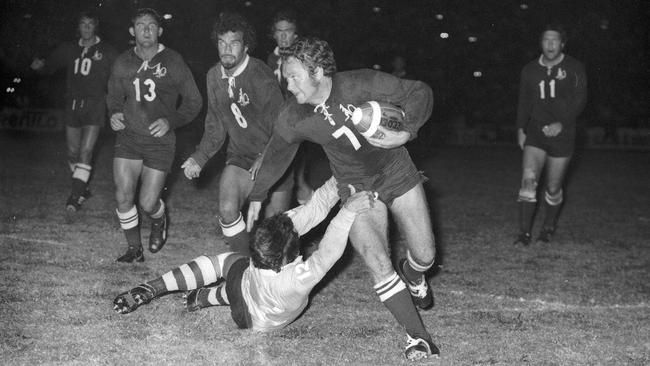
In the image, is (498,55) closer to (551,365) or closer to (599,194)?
(599,194)

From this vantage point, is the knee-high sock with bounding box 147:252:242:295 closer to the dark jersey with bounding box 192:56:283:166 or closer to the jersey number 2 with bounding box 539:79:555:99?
the dark jersey with bounding box 192:56:283:166

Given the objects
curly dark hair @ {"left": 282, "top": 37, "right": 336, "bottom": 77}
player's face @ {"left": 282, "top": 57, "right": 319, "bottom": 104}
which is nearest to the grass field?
player's face @ {"left": 282, "top": 57, "right": 319, "bottom": 104}

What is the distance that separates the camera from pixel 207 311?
5.48 m

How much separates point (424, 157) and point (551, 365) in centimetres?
1333

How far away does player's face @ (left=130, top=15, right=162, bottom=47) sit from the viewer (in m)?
6.81

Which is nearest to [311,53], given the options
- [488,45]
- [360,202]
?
[360,202]

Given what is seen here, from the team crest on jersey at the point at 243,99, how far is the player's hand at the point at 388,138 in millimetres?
1854

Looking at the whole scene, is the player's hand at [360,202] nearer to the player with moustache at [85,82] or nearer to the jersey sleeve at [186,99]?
the jersey sleeve at [186,99]

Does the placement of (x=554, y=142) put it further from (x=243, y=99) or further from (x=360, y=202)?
(x=360, y=202)

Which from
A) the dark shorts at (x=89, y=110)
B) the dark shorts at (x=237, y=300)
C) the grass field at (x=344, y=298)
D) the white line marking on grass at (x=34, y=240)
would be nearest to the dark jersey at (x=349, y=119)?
the dark shorts at (x=237, y=300)

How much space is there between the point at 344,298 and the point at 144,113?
98.5 inches

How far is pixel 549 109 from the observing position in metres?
8.33

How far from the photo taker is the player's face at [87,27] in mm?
9211

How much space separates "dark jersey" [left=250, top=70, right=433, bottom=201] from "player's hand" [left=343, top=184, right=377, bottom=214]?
0.41 meters
